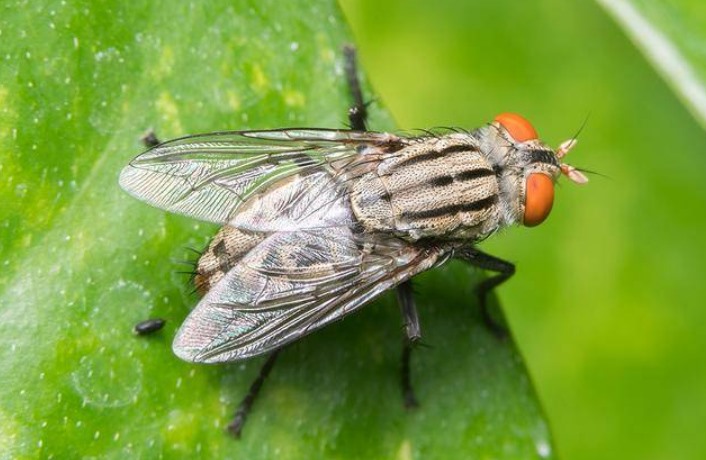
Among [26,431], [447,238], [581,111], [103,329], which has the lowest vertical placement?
[26,431]

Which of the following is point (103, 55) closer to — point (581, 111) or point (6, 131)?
point (6, 131)

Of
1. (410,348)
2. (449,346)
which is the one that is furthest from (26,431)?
(449,346)

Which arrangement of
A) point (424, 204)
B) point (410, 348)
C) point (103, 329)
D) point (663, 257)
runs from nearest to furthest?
point (103, 329), point (424, 204), point (410, 348), point (663, 257)

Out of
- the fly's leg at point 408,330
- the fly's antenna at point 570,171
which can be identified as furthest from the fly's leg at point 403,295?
the fly's antenna at point 570,171

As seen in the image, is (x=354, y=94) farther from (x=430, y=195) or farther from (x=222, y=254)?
(x=222, y=254)

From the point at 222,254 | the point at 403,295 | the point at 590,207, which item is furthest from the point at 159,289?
the point at 590,207

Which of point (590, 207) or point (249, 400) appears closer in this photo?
point (249, 400)
